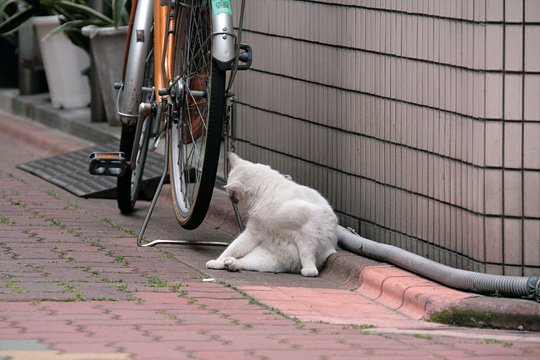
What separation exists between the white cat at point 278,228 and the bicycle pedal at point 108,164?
42.1 inches

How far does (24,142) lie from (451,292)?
6679 mm

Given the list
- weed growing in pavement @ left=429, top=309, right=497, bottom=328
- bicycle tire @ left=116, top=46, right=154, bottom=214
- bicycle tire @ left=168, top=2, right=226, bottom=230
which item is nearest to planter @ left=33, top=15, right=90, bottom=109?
bicycle tire @ left=116, top=46, right=154, bottom=214

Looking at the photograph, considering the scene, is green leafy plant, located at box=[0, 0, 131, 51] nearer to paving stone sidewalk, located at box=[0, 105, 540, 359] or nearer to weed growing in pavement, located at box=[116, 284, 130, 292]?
paving stone sidewalk, located at box=[0, 105, 540, 359]

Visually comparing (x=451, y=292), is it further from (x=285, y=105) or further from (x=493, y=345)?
(x=285, y=105)

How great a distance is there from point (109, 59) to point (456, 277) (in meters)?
5.79

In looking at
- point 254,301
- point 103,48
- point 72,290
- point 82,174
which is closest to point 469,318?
point 254,301

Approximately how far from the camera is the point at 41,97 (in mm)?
12758

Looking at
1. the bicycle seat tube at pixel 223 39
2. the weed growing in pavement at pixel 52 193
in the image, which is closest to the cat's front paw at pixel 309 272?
the bicycle seat tube at pixel 223 39

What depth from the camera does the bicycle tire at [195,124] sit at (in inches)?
227

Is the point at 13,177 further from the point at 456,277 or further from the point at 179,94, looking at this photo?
the point at 456,277

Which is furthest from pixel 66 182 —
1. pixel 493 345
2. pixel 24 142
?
pixel 493 345

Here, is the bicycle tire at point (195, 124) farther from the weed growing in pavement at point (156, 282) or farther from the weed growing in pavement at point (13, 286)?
the weed growing in pavement at point (13, 286)

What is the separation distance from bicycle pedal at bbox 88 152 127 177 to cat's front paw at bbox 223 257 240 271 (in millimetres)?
1302

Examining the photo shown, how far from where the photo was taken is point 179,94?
249 inches
